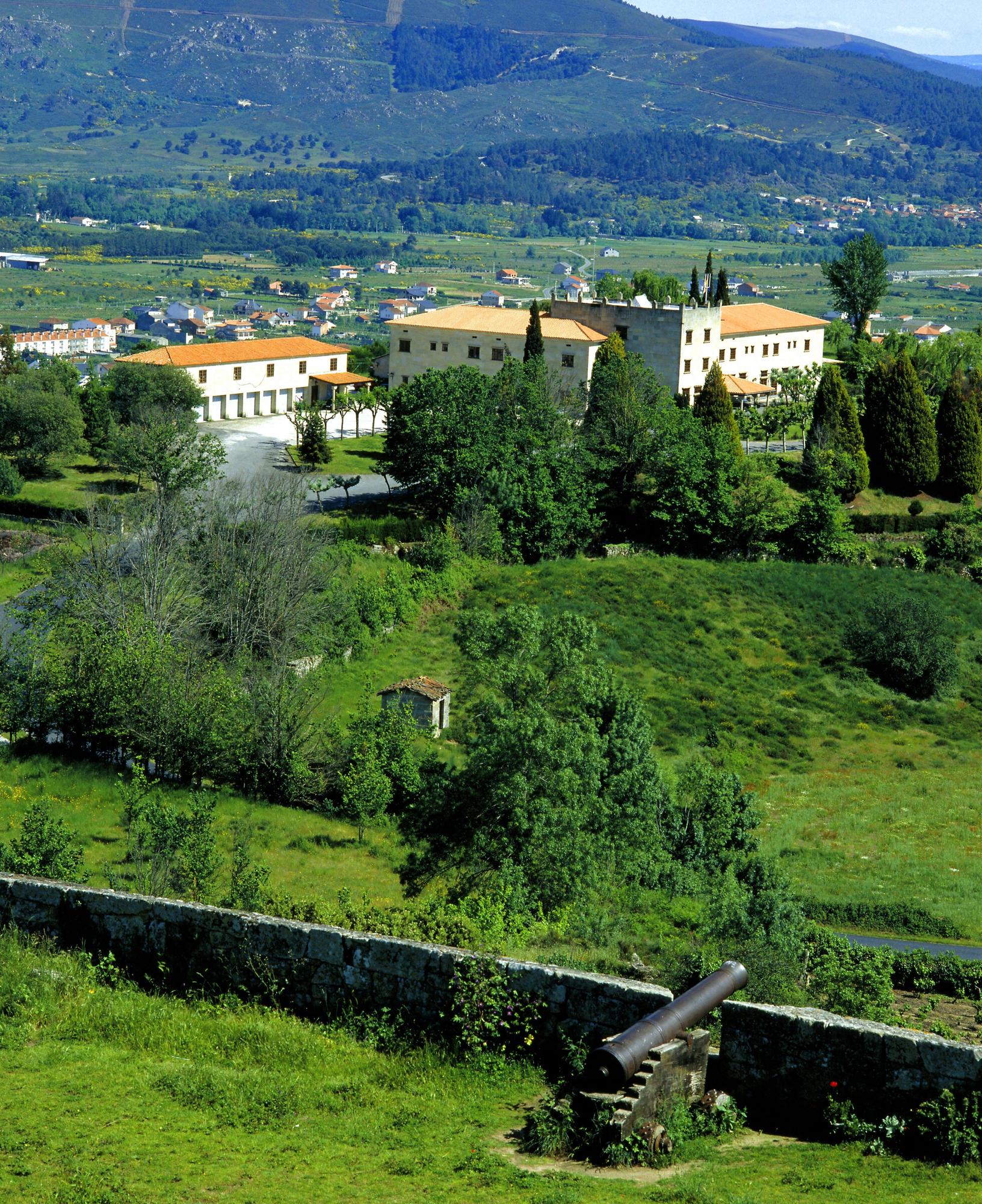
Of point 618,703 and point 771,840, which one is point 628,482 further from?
point 618,703

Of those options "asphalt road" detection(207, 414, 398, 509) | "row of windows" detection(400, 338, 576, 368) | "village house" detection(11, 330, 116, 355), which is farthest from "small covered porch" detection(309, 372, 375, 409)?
"village house" detection(11, 330, 116, 355)

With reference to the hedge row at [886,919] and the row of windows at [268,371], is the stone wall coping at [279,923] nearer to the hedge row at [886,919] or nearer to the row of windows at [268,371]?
the hedge row at [886,919]

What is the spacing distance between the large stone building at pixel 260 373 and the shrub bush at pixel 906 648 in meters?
30.1

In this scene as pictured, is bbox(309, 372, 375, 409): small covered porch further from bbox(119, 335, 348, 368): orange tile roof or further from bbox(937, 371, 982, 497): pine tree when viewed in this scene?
bbox(937, 371, 982, 497): pine tree

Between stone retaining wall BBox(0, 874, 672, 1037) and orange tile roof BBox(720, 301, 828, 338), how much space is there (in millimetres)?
63737

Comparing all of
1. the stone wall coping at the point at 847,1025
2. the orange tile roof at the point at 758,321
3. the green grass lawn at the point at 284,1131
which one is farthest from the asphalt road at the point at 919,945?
the orange tile roof at the point at 758,321

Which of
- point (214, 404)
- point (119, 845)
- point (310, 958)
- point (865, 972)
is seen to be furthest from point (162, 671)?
point (214, 404)

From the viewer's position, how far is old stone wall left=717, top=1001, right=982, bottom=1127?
10.1 metres

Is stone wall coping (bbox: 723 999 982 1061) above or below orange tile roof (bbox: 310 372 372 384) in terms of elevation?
below

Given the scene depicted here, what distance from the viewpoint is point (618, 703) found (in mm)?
28312

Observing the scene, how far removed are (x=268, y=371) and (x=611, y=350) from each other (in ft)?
55.3

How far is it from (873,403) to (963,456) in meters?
4.48

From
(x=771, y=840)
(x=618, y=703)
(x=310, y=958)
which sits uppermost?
(x=310, y=958)

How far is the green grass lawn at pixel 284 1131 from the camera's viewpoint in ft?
30.1
